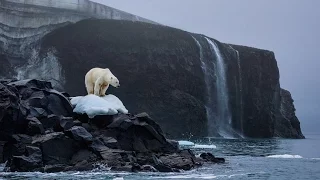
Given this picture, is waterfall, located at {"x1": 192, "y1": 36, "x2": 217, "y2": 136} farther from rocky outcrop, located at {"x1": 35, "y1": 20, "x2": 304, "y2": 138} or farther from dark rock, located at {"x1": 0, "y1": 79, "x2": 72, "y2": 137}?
dark rock, located at {"x1": 0, "y1": 79, "x2": 72, "y2": 137}

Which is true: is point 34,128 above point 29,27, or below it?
below

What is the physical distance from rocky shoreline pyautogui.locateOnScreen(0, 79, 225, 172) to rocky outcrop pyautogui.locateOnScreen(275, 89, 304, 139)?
71.0m

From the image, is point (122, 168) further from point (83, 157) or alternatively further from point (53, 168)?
point (53, 168)

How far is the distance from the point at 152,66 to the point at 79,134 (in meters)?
51.5

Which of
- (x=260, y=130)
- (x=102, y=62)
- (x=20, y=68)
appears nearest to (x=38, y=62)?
(x=20, y=68)

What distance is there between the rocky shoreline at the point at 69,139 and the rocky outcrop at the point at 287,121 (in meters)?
71.0

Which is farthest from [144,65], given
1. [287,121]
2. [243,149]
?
[287,121]

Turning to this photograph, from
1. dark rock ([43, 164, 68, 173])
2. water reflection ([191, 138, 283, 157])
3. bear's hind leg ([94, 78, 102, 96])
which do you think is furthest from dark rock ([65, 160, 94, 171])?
water reflection ([191, 138, 283, 157])

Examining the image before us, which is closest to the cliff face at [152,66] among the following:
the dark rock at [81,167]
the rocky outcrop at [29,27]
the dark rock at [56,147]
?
the rocky outcrop at [29,27]

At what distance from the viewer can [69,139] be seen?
25266 millimetres

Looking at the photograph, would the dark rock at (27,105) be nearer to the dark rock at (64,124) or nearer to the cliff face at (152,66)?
the dark rock at (64,124)

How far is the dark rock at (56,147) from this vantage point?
→ 2452 cm

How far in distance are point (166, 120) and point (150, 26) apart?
15.5 metres

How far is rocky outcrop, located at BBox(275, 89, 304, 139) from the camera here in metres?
97.9
